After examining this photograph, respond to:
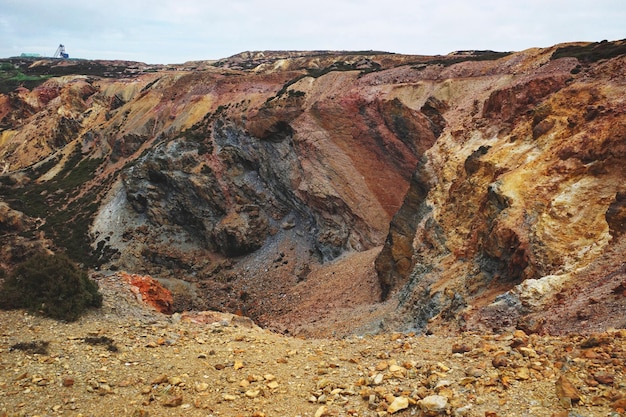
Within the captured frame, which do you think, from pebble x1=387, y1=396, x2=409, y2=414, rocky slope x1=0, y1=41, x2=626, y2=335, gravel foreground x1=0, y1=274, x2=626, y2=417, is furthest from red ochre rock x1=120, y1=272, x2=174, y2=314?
pebble x1=387, y1=396, x2=409, y2=414

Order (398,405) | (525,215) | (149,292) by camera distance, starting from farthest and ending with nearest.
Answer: (149,292), (525,215), (398,405)

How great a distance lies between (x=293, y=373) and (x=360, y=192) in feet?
82.3

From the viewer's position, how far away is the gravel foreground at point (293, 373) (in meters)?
→ 7.34

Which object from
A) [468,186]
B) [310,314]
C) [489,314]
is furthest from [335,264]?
[489,314]

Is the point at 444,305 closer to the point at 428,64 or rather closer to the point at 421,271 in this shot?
the point at 421,271

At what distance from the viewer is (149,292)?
1955cm

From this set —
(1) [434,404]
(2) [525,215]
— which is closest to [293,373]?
(1) [434,404]

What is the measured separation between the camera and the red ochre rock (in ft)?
60.0

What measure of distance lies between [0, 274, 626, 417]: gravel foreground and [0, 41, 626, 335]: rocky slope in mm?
2079

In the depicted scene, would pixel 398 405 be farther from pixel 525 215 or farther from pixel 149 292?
pixel 149 292

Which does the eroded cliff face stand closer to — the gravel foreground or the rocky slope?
the rocky slope

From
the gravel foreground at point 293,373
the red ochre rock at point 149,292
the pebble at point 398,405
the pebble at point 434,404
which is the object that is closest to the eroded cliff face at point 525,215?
the gravel foreground at point 293,373

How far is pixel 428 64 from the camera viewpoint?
36219 mm

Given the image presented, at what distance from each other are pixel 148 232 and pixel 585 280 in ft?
118
